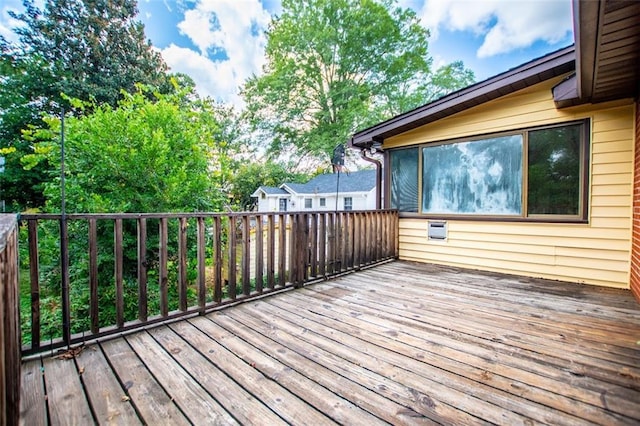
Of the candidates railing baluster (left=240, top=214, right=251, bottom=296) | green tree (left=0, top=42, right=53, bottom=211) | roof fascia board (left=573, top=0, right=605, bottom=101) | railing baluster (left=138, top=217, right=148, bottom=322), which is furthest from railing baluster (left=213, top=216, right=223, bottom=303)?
green tree (left=0, top=42, right=53, bottom=211)

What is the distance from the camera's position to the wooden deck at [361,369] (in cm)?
131

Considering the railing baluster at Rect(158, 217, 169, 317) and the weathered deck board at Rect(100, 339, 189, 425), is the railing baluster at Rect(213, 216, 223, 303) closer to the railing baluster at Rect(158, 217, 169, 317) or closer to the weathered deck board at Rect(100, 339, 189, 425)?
the railing baluster at Rect(158, 217, 169, 317)

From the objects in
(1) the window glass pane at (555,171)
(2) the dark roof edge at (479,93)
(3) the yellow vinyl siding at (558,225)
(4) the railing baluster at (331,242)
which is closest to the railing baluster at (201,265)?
(4) the railing baluster at (331,242)

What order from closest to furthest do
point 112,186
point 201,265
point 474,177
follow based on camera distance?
point 201,265
point 112,186
point 474,177

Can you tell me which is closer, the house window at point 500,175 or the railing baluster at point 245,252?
the railing baluster at point 245,252

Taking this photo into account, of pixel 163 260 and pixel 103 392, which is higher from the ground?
pixel 163 260

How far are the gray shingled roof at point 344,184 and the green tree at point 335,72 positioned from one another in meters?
2.76

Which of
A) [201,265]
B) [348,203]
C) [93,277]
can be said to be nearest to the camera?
[93,277]

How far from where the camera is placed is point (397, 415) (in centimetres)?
130

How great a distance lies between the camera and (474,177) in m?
4.25

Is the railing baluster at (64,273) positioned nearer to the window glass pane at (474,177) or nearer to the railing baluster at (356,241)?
the railing baluster at (356,241)

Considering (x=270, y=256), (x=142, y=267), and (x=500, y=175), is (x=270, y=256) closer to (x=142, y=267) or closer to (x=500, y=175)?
(x=142, y=267)

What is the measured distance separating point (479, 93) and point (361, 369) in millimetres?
3810

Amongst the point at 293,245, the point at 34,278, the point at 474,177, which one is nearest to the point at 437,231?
the point at 474,177
